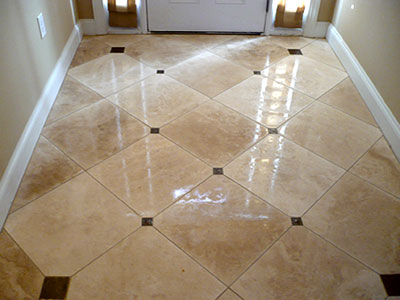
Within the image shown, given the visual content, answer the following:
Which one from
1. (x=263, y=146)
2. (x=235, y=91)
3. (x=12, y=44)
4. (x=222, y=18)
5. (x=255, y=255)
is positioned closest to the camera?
(x=255, y=255)

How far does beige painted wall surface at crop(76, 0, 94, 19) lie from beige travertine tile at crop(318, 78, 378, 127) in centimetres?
232

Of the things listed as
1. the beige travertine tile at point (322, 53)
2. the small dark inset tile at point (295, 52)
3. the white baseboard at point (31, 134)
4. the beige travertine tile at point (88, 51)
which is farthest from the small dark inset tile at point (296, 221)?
the beige travertine tile at point (88, 51)

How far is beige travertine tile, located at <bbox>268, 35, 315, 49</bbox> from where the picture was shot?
4.08 metres

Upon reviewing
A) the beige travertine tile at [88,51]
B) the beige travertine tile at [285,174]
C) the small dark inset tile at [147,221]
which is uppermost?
the beige travertine tile at [88,51]

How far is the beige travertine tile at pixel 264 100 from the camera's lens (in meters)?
3.13

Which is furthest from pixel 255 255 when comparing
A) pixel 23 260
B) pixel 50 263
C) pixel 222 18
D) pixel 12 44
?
pixel 222 18

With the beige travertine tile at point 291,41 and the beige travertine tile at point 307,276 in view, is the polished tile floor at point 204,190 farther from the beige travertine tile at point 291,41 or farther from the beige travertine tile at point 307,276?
the beige travertine tile at point 291,41

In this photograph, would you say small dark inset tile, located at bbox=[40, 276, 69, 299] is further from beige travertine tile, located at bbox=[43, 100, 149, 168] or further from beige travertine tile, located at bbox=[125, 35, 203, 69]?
beige travertine tile, located at bbox=[125, 35, 203, 69]

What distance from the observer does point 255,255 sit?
2146 millimetres

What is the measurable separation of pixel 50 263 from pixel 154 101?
1.55m

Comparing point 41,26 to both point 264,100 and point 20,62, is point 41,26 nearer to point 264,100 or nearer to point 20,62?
point 20,62

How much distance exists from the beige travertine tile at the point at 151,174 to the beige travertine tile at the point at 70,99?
0.66 m

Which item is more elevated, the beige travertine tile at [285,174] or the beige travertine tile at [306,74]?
the beige travertine tile at [306,74]

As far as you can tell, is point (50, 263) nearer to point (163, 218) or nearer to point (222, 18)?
point (163, 218)
